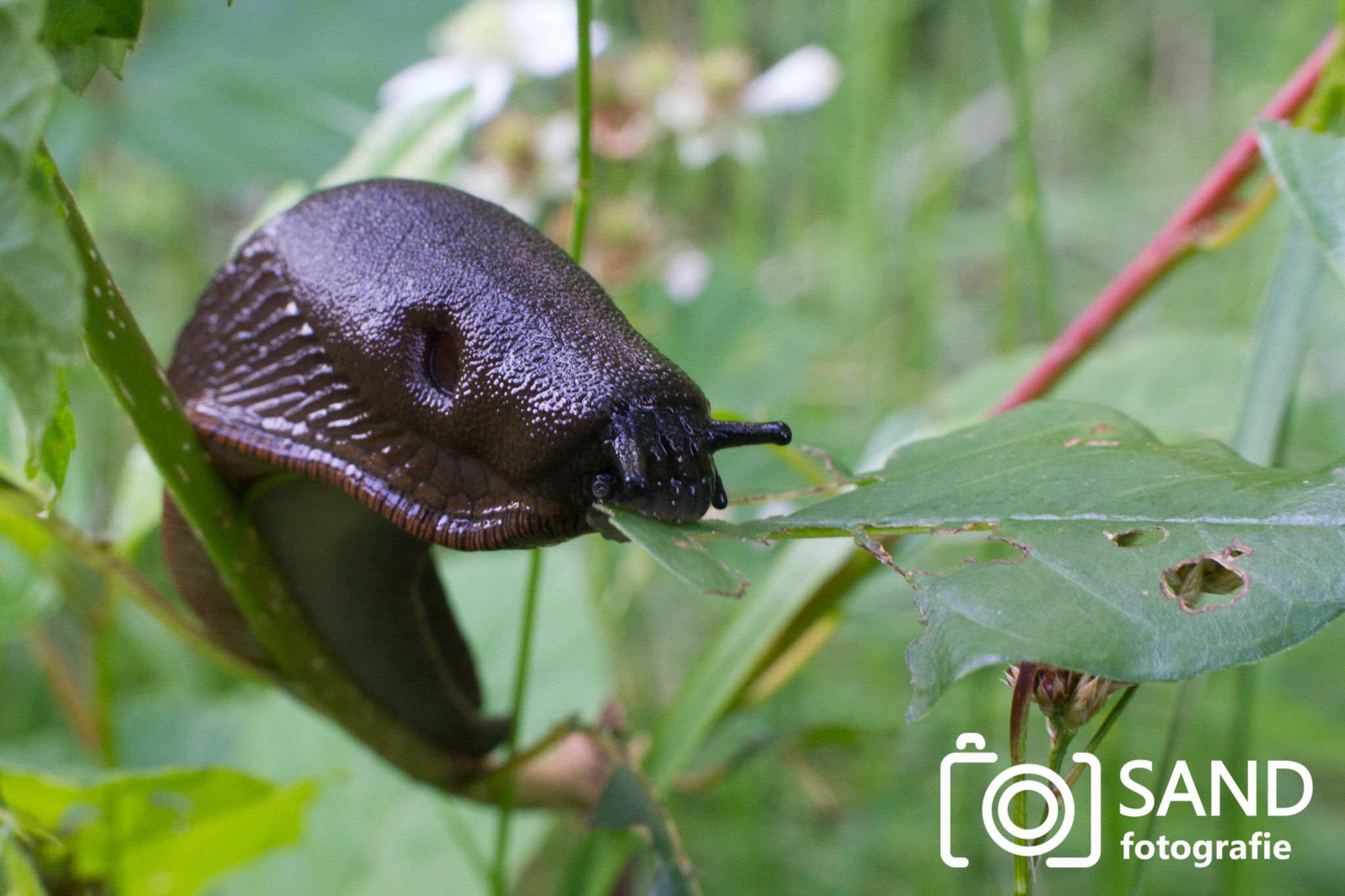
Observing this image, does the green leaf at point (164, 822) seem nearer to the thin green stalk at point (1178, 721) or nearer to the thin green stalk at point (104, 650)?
the thin green stalk at point (104, 650)

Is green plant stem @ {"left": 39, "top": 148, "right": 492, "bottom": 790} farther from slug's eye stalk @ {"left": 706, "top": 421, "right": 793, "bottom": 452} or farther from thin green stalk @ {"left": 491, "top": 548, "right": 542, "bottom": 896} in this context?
slug's eye stalk @ {"left": 706, "top": 421, "right": 793, "bottom": 452}

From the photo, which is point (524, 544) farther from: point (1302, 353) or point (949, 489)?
point (1302, 353)

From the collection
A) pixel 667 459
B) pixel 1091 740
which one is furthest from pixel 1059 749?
pixel 667 459

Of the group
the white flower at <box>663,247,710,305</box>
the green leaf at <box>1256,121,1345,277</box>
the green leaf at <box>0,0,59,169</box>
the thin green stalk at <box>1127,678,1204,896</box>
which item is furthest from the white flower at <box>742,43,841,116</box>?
the green leaf at <box>0,0,59,169</box>

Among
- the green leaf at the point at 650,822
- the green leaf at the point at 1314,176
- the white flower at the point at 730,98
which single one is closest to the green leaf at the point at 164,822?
the green leaf at the point at 650,822

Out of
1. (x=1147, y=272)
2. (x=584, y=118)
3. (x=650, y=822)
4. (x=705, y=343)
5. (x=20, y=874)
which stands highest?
(x=705, y=343)

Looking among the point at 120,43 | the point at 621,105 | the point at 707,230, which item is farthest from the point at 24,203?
the point at 707,230

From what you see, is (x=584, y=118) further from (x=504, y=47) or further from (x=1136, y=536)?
(x=504, y=47)
